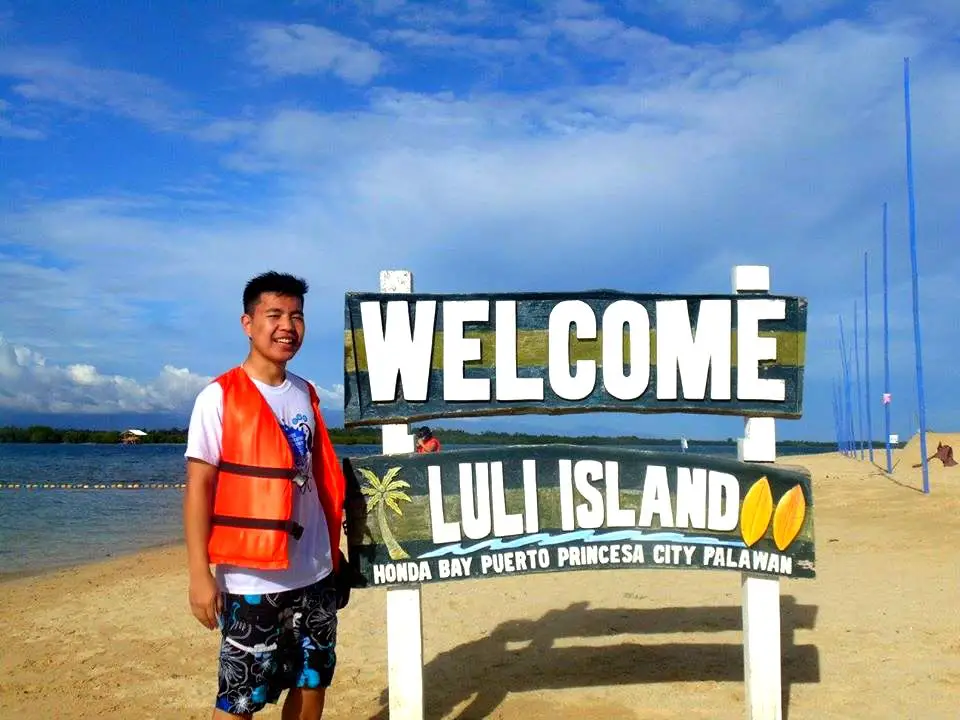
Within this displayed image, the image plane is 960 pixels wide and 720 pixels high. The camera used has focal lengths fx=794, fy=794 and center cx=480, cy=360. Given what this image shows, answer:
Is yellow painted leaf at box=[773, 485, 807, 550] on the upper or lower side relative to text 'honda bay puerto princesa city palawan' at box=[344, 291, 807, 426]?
lower

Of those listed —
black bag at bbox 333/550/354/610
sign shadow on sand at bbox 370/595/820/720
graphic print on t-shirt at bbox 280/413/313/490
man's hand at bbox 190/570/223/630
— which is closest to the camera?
man's hand at bbox 190/570/223/630

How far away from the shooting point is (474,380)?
17.3 ft

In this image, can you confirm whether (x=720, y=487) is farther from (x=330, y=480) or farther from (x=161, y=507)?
(x=161, y=507)

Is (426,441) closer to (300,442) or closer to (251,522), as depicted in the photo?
(300,442)

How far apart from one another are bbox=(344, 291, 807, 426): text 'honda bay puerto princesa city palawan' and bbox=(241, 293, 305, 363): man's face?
48.5 inches

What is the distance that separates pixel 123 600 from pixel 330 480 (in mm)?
7933

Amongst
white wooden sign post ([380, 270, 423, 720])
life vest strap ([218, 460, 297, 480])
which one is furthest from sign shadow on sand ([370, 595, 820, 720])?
life vest strap ([218, 460, 297, 480])

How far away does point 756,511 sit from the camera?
529cm

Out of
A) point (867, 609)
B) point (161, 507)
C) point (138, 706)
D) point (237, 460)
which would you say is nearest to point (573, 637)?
point (867, 609)

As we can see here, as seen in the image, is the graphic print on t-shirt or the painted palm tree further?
the painted palm tree

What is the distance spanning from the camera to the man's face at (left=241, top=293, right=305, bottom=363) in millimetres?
3996

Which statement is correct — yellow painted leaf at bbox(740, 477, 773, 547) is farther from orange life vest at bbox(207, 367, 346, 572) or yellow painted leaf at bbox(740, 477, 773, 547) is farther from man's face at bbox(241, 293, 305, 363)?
man's face at bbox(241, 293, 305, 363)

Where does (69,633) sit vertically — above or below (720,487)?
below

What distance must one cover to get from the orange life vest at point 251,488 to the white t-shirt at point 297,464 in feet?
0.21
